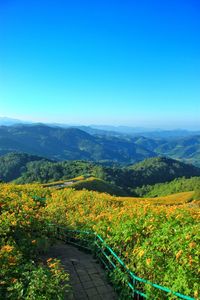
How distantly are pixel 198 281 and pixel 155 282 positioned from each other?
3.51 feet

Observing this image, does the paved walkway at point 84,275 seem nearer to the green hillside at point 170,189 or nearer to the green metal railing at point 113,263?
the green metal railing at point 113,263

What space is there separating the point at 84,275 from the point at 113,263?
917 mm

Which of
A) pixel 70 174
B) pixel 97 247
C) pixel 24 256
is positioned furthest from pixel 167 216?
pixel 70 174

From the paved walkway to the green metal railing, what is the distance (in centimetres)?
28

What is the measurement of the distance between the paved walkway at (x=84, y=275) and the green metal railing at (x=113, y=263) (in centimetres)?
28

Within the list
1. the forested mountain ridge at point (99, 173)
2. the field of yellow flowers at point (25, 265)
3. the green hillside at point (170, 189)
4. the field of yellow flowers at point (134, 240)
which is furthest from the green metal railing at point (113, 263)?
the forested mountain ridge at point (99, 173)

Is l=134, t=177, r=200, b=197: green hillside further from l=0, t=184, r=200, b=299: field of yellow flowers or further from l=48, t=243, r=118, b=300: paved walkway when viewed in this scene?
l=48, t=243, r=118, b=300: paved walkway

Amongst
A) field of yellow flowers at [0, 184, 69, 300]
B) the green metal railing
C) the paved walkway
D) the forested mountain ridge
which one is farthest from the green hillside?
field of yellow flowers at [0, 184, 69, 300]

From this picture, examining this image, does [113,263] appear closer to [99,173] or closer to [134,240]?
[134,240]

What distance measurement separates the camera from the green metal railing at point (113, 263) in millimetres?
6495

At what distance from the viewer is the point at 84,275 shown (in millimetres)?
8617

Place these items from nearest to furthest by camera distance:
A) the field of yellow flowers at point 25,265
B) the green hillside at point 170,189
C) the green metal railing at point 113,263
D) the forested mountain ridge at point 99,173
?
the field of yellow flowers at point 25,265 → the green metal railing at point 113,263 → the green hillside at point 170,189 → the forested mountain ridge at point 99,173

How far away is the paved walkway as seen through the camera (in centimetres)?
764

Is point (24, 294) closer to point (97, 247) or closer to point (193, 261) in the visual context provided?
point (193, 261)
